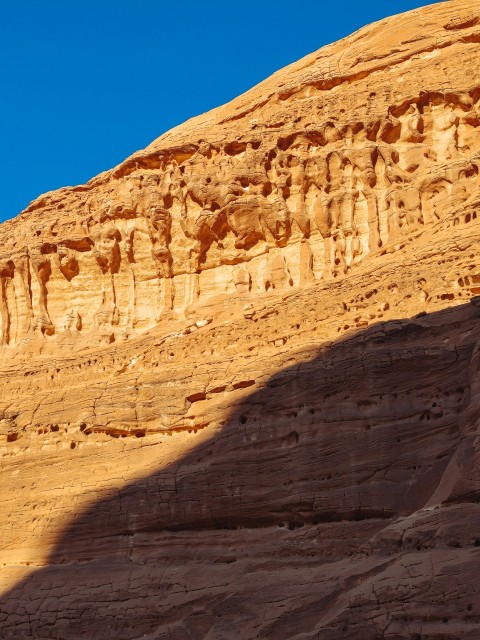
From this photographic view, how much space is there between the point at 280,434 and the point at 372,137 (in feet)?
42.2

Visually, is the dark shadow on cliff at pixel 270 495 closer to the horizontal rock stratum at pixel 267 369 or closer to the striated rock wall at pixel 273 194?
the horizontal rock stratum at pixel 267 369

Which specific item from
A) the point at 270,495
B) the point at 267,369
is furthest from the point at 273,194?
the point at 270,495

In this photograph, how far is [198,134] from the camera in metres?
35.8

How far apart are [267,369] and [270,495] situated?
3.58 metres

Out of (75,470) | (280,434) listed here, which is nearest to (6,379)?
(75,470)

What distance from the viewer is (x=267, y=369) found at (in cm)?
2439

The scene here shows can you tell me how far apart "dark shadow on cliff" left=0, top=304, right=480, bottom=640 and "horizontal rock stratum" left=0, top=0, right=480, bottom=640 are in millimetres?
58

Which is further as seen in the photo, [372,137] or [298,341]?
[372,137]

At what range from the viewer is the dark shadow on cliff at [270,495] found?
2048 cm

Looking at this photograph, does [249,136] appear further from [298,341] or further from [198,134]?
[298,341]

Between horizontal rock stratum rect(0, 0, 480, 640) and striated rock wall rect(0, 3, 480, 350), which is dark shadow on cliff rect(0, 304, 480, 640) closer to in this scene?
horizontal rock stratum rect(0, 0, 480, 640)

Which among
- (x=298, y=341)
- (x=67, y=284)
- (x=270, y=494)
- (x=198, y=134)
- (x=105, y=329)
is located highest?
(x=198, y=134)

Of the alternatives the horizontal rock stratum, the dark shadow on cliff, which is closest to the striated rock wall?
the horizontal rock stratum

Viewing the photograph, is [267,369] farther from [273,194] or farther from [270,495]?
[273,194]
